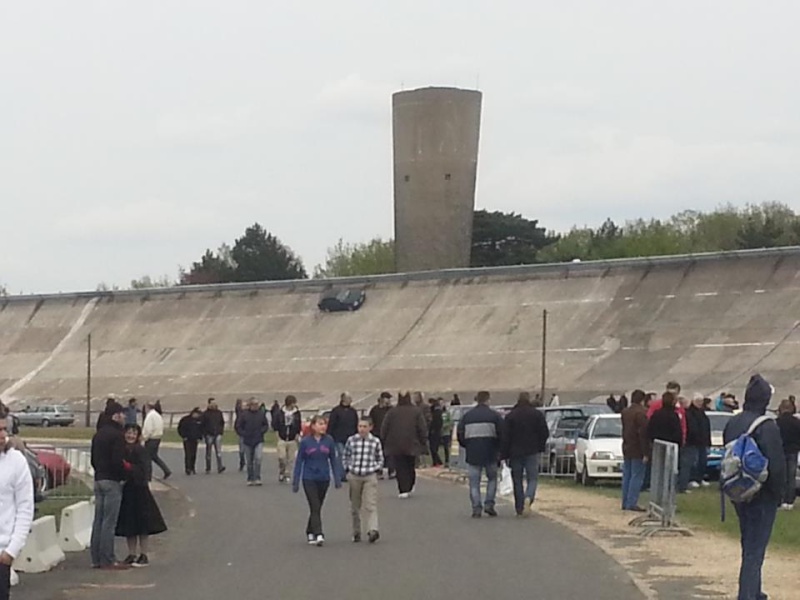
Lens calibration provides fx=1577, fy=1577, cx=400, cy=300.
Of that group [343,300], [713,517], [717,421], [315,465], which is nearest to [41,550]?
[315,465]

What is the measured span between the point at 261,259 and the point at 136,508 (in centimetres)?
12049

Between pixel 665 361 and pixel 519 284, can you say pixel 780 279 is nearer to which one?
pixel 665 361

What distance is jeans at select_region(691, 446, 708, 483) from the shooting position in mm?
26266

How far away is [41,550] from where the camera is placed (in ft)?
55.0

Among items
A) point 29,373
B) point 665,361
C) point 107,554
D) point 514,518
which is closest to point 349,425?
A: point 514,518

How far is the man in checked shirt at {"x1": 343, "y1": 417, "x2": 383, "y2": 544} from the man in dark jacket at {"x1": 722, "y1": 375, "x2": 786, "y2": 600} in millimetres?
7223

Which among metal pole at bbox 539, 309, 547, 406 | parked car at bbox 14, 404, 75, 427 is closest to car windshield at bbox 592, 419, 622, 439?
metal pole at bbox 539, 309, 547, 406

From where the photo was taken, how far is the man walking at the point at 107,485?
1675 centimetres

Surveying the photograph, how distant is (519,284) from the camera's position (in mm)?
80500

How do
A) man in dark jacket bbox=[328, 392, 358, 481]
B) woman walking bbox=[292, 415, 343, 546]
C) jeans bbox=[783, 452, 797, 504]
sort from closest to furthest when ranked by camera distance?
woman walking bbox=[292, 415, 343, 546]
jeans bbox=[783, 452, 797, 504]
man in dark jacket bbox=[328, 392, 358, 481]

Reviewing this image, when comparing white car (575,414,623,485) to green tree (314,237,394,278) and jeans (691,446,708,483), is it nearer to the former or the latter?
jeans (691,446,708,483)

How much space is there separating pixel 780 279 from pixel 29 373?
44.4m

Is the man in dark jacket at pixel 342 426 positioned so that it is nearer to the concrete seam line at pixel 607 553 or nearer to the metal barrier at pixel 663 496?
the concrete seam line at pixel 607 553

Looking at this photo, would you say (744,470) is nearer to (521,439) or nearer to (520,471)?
(521,439)
